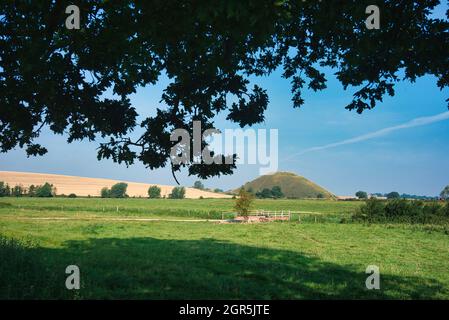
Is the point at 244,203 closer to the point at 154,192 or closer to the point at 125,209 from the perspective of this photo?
the point at 125,209

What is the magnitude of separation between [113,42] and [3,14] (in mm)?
3631

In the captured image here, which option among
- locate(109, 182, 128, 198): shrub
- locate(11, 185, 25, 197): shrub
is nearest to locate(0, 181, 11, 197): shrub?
locate(11, 185, 25, 197): shrub

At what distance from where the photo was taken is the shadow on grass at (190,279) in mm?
9781

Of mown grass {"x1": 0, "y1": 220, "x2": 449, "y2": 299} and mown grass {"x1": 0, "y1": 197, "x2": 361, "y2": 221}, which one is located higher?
mown grass {"x1": 0, "y1": 220, "x2": 449, "y2": 299}

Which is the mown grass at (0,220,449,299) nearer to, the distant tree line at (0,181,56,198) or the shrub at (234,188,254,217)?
the shrub at (234,188,254,217)

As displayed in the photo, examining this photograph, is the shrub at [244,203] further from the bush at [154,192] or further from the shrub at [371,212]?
the bush at [154,192]

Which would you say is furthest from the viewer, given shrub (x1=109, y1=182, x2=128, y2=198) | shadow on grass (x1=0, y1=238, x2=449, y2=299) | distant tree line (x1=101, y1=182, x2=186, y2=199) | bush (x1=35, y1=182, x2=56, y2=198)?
shrub (x1=109, y1=182, x2=128, y2=198)

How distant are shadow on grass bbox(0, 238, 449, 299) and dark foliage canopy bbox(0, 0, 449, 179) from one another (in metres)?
3.67

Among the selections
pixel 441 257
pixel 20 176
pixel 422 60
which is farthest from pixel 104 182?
pixel 422 60

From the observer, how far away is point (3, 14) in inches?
306

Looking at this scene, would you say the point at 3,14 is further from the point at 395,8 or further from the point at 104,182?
the point at 104,182

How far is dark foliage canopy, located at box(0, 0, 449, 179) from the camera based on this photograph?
6.17 metres

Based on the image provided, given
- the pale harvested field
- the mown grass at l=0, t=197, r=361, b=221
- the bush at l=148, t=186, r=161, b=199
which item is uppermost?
the pale harvested field

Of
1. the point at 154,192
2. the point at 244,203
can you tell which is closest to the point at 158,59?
the point at 244,203
